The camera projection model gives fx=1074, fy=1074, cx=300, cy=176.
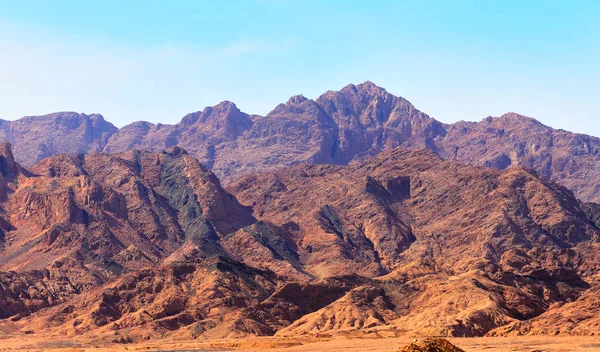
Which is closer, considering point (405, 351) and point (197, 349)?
point (405, 351)

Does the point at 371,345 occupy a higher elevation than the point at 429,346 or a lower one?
lower

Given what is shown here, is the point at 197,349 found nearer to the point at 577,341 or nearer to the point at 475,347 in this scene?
the point at 475,347

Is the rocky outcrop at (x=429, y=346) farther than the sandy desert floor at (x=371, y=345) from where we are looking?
No

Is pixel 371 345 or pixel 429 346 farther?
pixel 371 345

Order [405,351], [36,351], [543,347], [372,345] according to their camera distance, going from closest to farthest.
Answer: [405,351], [543,347], [372,345], [36,351]

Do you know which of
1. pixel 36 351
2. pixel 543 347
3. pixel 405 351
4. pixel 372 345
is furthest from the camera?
pixel 36 351

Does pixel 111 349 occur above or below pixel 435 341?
below

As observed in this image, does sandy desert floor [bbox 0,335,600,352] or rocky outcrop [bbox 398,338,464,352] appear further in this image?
sandy desert floor [bbox 0,335,600,352]

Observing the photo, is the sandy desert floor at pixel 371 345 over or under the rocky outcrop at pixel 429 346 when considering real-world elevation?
under

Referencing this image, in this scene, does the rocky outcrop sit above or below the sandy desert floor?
above

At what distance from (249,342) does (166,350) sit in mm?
15623

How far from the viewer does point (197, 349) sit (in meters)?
187

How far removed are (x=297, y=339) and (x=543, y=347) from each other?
47013 millimetres

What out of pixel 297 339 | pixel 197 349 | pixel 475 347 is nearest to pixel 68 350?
pixel 197 349
